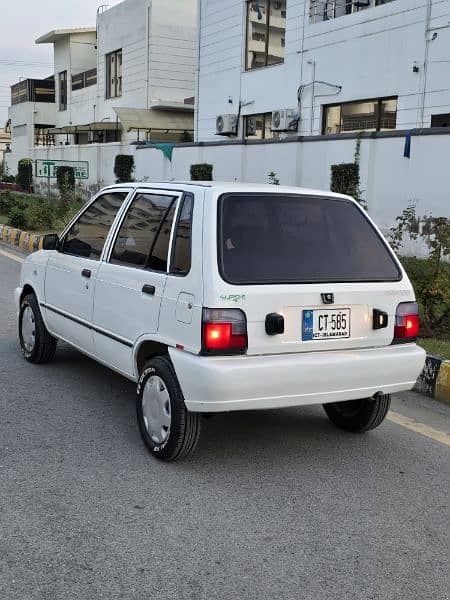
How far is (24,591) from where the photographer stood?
2.89 metres

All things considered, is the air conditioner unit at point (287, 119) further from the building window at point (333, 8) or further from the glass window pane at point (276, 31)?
the building window at point (333, 8)

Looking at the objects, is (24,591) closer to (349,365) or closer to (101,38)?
(349,365)

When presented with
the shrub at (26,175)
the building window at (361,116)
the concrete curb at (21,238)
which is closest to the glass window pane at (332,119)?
the building window at (361,116)

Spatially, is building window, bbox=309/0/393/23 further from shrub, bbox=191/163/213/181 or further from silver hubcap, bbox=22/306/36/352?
silver hubcap, bbox=22/306/36/352

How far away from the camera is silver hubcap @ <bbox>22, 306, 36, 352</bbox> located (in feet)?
20.6

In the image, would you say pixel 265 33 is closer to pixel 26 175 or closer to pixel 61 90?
pixel 26 175

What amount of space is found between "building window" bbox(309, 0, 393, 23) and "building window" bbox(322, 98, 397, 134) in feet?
7.70

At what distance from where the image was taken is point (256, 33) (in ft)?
73.9

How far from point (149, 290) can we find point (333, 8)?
17.2m

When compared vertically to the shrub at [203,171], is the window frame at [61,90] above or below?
above

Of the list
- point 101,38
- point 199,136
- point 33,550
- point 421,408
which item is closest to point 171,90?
point 101,38

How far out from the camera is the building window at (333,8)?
18.0m

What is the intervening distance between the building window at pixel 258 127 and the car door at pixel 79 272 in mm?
17156

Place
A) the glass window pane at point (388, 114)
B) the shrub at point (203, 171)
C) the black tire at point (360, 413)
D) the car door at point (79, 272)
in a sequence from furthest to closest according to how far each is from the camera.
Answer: the shrub at point (203, 171) → the glass window pane at point (388, 114) → the car door at point (79, 272) → the black tire at point (360, 413)
